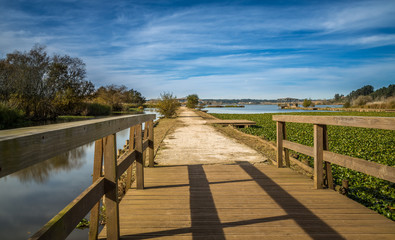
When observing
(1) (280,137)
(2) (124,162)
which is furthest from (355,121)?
(2) (124,162)

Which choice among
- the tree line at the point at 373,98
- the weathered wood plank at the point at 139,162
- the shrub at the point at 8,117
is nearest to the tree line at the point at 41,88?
the shrub at the point at 8,117

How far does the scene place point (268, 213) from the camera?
2.96 m

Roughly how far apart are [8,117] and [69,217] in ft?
58.4

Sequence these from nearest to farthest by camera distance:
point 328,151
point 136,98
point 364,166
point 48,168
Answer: point 364,166, point 328,151, point 48,168, point 136,98

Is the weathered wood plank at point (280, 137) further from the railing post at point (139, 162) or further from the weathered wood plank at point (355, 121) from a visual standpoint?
the railing post at point (139, 162)

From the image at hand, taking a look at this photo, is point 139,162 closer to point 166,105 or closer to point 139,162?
point 139,162

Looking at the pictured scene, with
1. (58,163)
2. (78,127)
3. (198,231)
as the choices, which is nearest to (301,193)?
(198,231)

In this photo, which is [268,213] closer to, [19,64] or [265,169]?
[265,169]

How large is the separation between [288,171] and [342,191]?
3.75 ft

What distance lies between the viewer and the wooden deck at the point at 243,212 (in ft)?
8.19

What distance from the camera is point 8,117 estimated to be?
15.7 meters

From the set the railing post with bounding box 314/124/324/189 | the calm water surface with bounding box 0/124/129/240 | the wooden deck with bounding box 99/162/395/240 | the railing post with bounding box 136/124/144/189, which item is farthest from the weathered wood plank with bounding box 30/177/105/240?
the railing post with bounding box 314/124/324/189

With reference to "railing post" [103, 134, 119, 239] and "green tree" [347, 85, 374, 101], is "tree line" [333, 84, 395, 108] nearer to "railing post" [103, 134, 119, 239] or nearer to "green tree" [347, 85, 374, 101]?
"green tree" [347, 85, 374, 101]

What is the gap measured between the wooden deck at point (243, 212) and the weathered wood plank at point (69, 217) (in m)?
0.71
